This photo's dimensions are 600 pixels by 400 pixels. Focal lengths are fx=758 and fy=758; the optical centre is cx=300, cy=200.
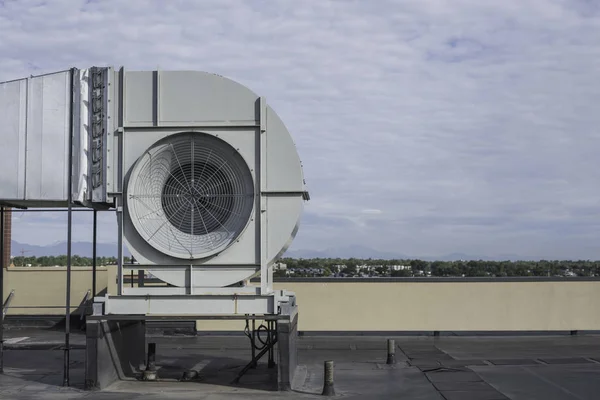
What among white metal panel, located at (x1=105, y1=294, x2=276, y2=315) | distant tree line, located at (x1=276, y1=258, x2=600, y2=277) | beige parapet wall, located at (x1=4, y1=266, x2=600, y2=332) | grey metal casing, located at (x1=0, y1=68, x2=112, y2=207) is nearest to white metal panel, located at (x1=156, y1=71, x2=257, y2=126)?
grey metal casing, located at (x1=0, y1=68, x2=112, y2=207)

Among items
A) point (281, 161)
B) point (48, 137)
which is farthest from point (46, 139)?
point (281, 161)

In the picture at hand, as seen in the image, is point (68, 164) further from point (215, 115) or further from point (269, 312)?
point (269, 312)

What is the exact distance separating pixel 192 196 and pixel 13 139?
3852mm

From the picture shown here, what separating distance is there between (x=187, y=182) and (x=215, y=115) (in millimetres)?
1485

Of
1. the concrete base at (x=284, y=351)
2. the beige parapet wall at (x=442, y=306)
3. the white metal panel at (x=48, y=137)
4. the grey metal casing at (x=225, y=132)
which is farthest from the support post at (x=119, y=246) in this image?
the beige parapet wall at (x=442, y=306)

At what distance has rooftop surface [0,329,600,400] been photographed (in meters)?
14.6

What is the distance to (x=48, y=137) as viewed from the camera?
609 inches

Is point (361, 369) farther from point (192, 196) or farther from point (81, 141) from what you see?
point (81, 141)

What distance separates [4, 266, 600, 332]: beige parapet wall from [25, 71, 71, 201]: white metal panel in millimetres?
11928

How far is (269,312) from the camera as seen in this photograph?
1505 centimetres

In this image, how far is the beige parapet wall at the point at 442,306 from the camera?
26.2 metres

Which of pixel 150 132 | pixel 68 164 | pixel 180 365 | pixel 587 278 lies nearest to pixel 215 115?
pixel 150 132

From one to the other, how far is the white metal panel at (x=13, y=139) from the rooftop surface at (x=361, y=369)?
4052 mm

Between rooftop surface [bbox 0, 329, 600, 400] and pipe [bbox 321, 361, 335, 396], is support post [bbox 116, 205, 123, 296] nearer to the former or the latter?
rooftop surface [bbox 0, 329, 600, 400]
